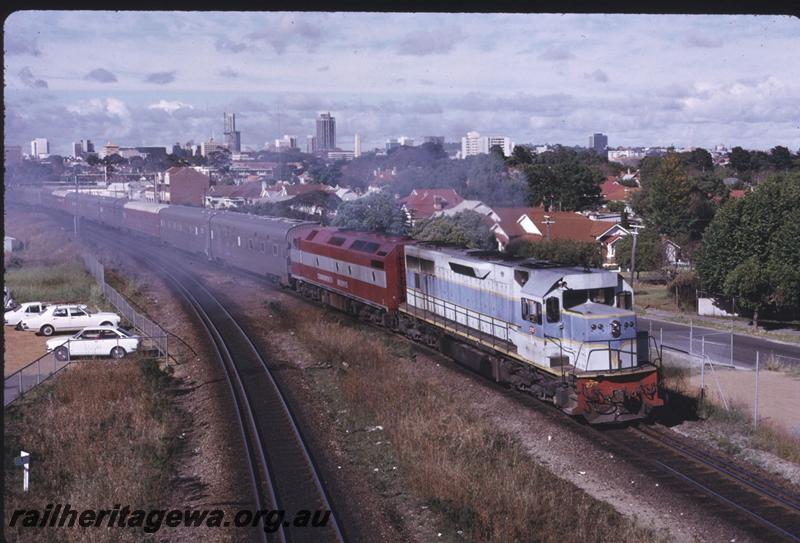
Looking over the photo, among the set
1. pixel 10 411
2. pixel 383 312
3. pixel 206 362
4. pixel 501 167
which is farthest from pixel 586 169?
pixel 10 411

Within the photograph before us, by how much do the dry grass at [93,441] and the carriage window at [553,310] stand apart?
28.5 feet

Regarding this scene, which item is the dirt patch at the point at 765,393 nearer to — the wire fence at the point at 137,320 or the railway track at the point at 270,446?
the railway track at the point at 270,446

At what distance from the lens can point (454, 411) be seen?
56.9ft

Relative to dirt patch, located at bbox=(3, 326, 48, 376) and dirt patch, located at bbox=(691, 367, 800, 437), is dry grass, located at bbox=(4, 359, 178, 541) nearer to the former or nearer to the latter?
dirt patch, located at bbox=(3, 326, 48, 376)

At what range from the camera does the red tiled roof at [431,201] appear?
5622cm

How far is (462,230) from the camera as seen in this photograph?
44438 mm

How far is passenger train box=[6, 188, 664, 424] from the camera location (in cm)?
1634

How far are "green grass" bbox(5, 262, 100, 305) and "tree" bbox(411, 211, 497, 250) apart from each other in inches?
719

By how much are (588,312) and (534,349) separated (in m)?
1.70

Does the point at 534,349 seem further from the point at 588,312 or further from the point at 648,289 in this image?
the point at 648,289

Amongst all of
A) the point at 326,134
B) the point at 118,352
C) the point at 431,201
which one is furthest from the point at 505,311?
the point at 326,134

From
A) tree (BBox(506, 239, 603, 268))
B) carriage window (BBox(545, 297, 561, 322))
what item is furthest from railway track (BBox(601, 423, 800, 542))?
tree (BBox(506, 239, 603, 268))

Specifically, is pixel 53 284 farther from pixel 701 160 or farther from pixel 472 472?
pixel 701 160

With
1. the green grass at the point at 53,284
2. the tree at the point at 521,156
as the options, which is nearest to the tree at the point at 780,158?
the tree at the point at 521,156
